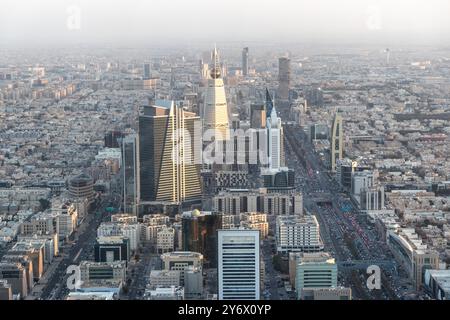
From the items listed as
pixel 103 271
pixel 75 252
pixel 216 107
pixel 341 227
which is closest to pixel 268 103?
pixel 216 107

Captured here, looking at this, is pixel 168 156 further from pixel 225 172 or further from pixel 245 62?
pixel 245 62

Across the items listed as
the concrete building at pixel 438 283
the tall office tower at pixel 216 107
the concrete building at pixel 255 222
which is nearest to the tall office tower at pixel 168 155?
the tall office tower at pixel 216 107

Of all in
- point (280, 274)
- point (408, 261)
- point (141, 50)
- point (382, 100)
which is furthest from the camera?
point (382, 100)

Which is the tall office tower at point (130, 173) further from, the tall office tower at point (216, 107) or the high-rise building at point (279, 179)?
the high-rise building at point (279, 179)

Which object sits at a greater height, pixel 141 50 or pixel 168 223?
pixel 141 50

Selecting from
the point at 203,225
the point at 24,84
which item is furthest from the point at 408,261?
the point at 24,84

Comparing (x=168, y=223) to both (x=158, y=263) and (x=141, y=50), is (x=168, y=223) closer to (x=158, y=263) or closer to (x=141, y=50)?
(x=158, y=263)
